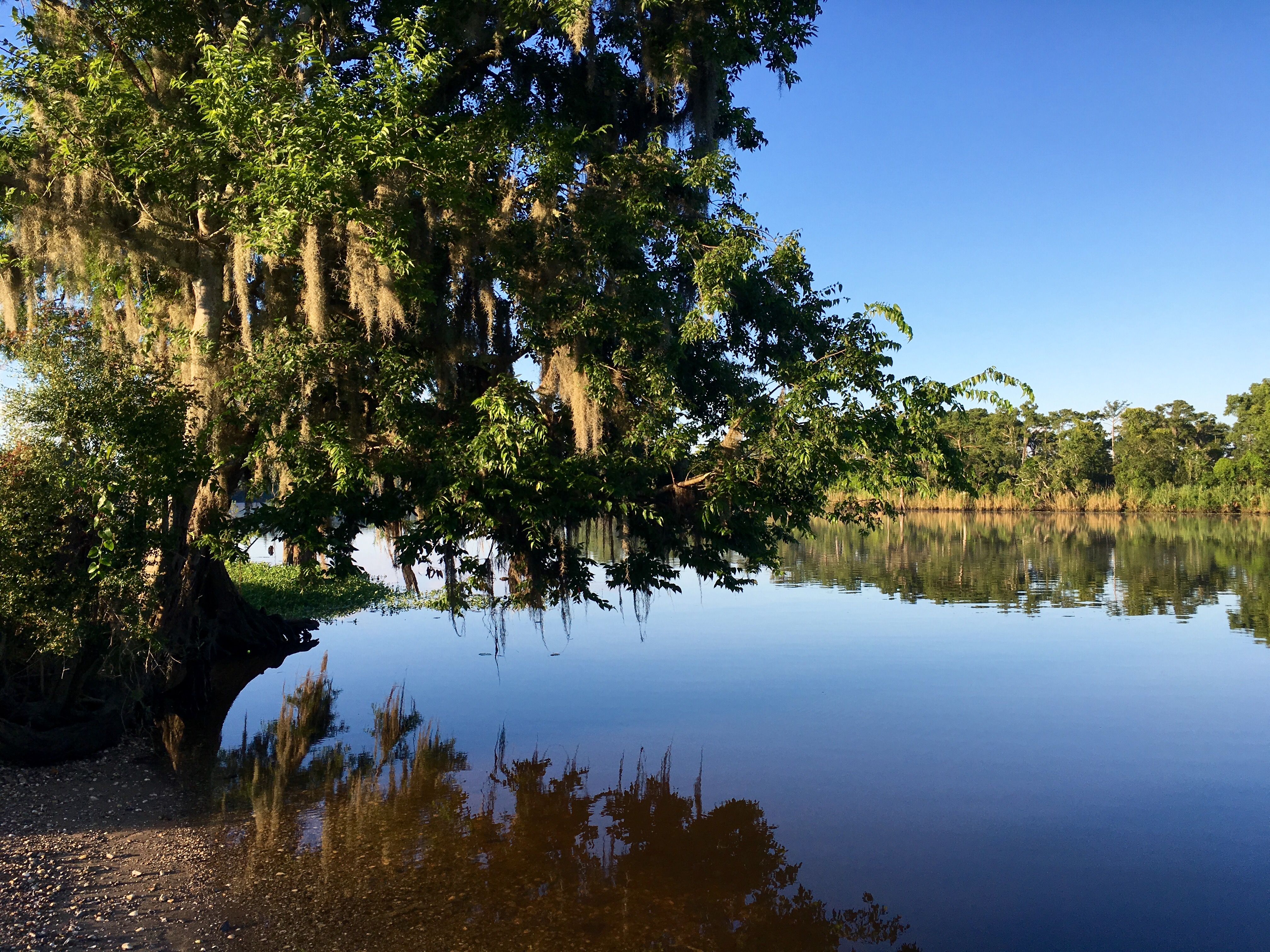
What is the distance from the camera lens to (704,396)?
12328mm

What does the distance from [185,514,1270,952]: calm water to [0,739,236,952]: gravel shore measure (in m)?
0.44

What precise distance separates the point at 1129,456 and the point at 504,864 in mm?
75140

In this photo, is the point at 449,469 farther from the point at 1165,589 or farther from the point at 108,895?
the point at 1165,589

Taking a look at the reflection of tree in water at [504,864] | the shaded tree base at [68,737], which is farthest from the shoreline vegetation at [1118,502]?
the shaded tree base at [68,737]

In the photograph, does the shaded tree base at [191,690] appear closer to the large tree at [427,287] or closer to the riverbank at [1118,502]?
the large tree at [427,287]

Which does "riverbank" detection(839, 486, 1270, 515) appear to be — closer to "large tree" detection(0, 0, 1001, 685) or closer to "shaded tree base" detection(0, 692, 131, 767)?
"large tree" detection(0, 0, 1001, 685)

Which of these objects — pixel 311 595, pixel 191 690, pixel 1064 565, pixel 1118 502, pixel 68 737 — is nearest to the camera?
pixel 68 737

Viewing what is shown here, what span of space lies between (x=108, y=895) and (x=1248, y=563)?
3931 cm

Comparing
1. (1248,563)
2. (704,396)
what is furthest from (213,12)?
(1248,563)

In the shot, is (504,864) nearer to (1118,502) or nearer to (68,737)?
(68,737)

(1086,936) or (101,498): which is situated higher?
(101,498)

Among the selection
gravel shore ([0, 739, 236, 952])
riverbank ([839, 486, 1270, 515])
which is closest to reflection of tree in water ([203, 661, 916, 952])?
gravel shore ([0, 739, 236, 952])

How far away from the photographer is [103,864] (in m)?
7.52

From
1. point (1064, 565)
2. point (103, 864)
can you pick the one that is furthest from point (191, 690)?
point (1064, 565)
